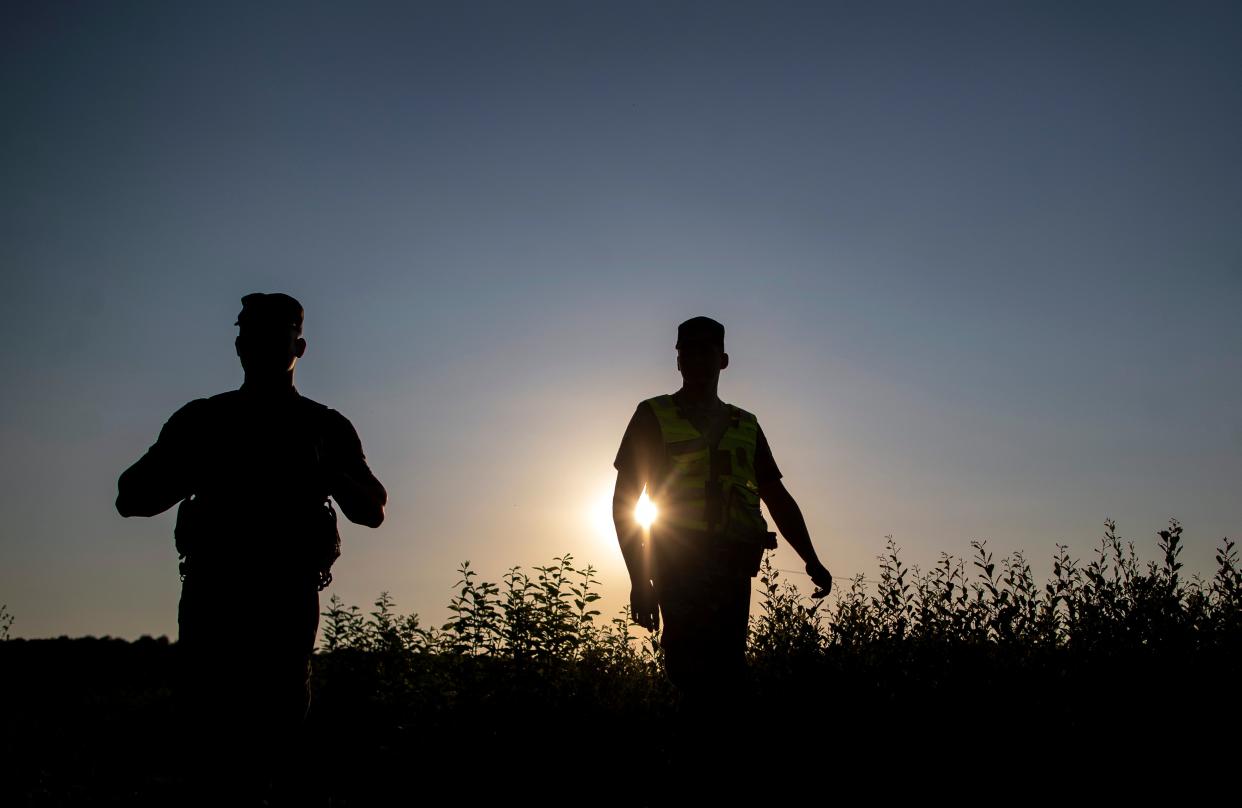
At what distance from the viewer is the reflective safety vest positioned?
4.73 m

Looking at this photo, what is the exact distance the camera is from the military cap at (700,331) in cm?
509

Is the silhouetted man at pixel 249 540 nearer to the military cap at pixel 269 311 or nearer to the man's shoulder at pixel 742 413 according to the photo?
the military cap at pixel 269 311

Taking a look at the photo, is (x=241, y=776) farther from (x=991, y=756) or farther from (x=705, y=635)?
(x=991, y=756)

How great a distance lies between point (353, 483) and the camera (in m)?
3.37

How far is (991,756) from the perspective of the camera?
208 inches

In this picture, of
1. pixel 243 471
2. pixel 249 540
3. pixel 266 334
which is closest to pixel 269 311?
pixel 266 334

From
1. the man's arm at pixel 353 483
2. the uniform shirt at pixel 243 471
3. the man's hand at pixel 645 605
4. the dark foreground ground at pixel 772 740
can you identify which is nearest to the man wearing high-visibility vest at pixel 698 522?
the man's hand at pixel 645 605

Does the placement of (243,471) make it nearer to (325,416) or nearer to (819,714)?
(325,416)

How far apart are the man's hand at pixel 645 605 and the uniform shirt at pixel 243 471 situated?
6.51 feet

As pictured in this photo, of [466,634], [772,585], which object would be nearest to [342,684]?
[466,634]

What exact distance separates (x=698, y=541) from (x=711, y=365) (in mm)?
1055

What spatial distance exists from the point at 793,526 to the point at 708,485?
0.84 meters

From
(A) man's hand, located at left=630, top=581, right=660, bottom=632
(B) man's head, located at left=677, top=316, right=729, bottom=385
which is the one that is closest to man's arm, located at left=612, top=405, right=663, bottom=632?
(A) man's hand, located at left=630, top=581, right=660, bottom=632

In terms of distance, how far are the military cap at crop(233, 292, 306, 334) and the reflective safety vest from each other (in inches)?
85.8
